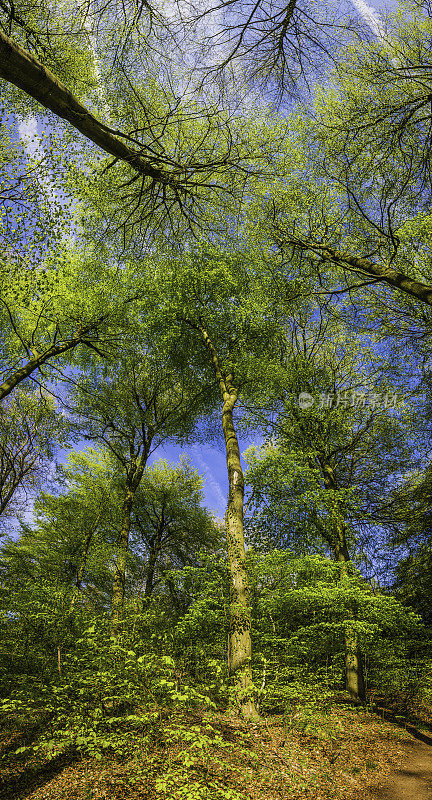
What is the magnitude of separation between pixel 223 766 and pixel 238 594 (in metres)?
3.09

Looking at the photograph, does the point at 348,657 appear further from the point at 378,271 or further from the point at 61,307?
the point at 61,307

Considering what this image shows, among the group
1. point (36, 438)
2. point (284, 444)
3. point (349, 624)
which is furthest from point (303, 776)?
point (36, 438)

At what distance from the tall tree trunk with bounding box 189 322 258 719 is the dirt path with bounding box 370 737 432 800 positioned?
2.21 m

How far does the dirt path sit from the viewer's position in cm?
548

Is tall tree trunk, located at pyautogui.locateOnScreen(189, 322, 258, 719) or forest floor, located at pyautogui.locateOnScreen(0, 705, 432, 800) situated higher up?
tall tree trunk, located at pyautogui.locateOnScreen(189, 322, 258, 719)

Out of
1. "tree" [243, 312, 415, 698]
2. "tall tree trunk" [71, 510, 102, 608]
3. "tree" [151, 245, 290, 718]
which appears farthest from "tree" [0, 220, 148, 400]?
"tall tree trunk" [71, 510, 102, 608]

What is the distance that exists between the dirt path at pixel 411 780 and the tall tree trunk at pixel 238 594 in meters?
2.21

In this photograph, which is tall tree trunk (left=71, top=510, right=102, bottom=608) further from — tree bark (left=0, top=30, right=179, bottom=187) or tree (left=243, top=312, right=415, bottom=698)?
tree bark (left=0, top=30, right=179, bottom=187)

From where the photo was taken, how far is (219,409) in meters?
15.7

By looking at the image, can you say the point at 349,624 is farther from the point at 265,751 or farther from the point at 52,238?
the point at 52,238

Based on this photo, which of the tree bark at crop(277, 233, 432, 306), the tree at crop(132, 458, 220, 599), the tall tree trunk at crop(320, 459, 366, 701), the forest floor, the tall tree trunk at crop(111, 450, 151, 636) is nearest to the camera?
the forest floor

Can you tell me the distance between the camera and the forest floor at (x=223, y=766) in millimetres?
4070

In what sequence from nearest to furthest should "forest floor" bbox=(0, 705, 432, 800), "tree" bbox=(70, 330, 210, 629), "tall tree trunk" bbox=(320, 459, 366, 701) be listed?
"forest floor" bbox=(0, 705, 432, 800), "tall tree trunk" bbox=(320, 459, 366, 701), "tree" bbox=(70, 330, 210, 629)

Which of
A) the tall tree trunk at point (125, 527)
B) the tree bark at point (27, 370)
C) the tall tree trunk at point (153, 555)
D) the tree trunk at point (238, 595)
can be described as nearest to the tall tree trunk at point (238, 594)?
the tree trunk at point (238, 595)
